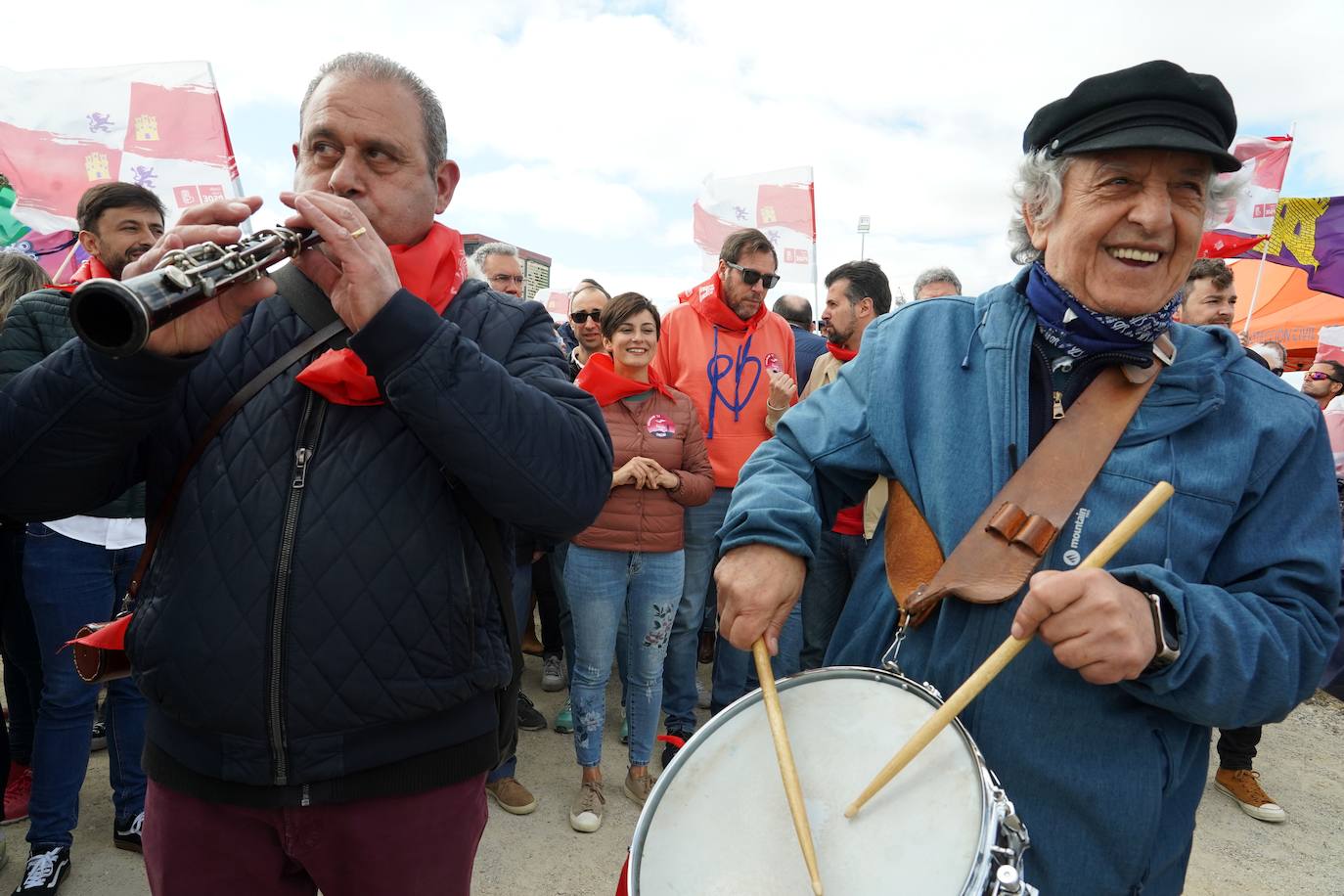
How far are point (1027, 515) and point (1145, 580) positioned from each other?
0.20m

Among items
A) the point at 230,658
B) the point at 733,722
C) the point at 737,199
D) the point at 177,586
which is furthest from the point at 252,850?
the point at 737,199

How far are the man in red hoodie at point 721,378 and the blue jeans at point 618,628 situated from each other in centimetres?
34

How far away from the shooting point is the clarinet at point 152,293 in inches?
41.6

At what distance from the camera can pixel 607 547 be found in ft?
11.7

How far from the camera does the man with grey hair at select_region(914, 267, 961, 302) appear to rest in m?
5.80

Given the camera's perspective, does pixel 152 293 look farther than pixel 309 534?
No

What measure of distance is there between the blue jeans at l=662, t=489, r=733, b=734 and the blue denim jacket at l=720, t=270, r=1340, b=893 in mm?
2605

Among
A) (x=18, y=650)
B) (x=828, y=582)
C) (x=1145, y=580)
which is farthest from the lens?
(x=828, y=582)

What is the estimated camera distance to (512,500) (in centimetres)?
146

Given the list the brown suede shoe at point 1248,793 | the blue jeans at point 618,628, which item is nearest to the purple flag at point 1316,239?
the brown suede shoe at point 1248,793

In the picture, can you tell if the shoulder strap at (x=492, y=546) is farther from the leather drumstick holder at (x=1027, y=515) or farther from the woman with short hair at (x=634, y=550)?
the woman with short hair at (x=634, y=550)

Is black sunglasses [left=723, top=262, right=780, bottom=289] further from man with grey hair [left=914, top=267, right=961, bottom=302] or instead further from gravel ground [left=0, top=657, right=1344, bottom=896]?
gravel ground [left=0, top=657, right=1344, bottom=896]

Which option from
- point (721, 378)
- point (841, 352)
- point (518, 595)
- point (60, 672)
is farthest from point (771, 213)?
point (60, 672)

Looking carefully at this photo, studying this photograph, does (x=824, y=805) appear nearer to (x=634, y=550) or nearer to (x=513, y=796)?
(x=634, y=550)
